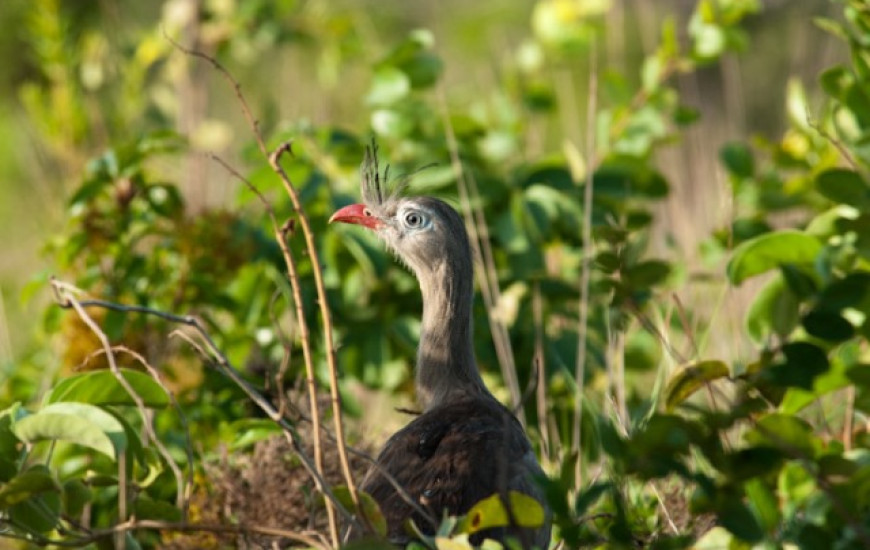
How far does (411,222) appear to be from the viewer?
2.63 m

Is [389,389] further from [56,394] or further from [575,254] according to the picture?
[56,394]

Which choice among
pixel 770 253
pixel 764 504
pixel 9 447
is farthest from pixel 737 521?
pixel 770 253

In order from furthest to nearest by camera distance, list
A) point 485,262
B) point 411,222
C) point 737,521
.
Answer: point 485,262
point 411,222
point 737,521

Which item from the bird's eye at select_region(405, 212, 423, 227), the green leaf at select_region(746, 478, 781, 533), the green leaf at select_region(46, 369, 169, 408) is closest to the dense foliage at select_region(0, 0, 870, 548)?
the green leaf at select_region(46, 369, 169, 408)

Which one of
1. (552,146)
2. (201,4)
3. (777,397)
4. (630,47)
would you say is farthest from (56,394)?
(630,47)

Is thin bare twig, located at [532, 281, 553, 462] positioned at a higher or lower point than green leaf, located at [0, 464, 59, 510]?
lower

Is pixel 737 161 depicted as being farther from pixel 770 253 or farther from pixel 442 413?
pixel 442 413

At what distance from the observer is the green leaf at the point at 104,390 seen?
1930 mm

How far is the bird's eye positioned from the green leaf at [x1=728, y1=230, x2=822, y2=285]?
67cm

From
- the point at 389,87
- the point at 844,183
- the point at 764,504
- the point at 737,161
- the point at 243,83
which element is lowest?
the point at 764,504

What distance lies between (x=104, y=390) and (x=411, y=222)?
2.83ft

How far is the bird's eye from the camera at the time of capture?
8.60 ft

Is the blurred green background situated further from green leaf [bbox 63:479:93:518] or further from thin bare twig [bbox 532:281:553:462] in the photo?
green leaf [bbox 63:479:93:518]


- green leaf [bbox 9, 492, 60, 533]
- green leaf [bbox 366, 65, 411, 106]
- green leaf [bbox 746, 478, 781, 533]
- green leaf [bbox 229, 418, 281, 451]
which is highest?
green leaf [bbox 366, 65, 411, 106]
